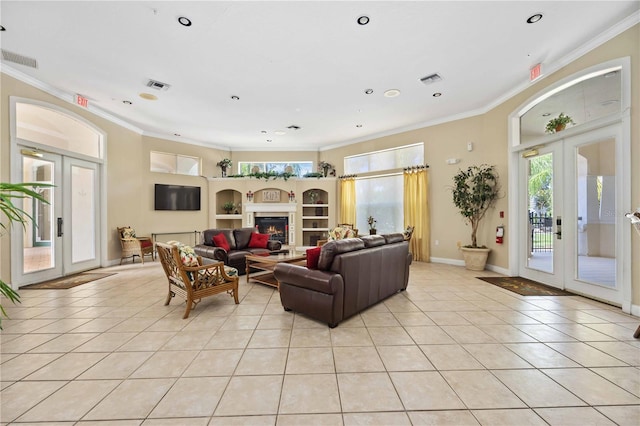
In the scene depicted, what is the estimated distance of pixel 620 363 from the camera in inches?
84.4

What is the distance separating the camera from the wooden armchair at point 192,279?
3127 mm

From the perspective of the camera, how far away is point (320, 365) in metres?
2.14

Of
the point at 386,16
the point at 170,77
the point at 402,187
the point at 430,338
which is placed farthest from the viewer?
the point at 402,187

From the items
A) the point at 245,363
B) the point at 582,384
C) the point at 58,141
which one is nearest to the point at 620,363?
the point at 582,384

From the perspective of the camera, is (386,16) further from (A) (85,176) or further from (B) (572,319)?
(A) (85,176)

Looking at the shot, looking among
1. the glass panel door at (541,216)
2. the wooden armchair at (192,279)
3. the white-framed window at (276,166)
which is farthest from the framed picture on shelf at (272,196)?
the glass panel door at (541,216)

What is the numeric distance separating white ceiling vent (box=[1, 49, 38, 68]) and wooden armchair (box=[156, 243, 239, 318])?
322 cm

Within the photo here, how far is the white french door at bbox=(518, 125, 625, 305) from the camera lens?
11.1 feet

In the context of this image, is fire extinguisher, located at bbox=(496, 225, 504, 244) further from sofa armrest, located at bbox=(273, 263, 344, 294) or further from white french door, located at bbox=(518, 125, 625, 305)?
sofa armrest, located at bbox=(273, 263, 344, 294)

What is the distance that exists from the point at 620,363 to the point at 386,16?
12.8ft

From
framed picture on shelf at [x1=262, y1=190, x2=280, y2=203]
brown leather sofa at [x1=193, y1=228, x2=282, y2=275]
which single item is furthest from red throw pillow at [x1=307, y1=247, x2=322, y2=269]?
framed picture on shelf at [x1=262, y1=190, x2=280, y2=203]

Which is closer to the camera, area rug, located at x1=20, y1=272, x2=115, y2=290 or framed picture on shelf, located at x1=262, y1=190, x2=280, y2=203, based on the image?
area rug, located at x1=20, y1=272, x2=115, y2=290

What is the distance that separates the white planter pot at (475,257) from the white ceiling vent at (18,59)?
7.84 metres

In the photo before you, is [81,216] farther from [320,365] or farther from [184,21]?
[320,365]
